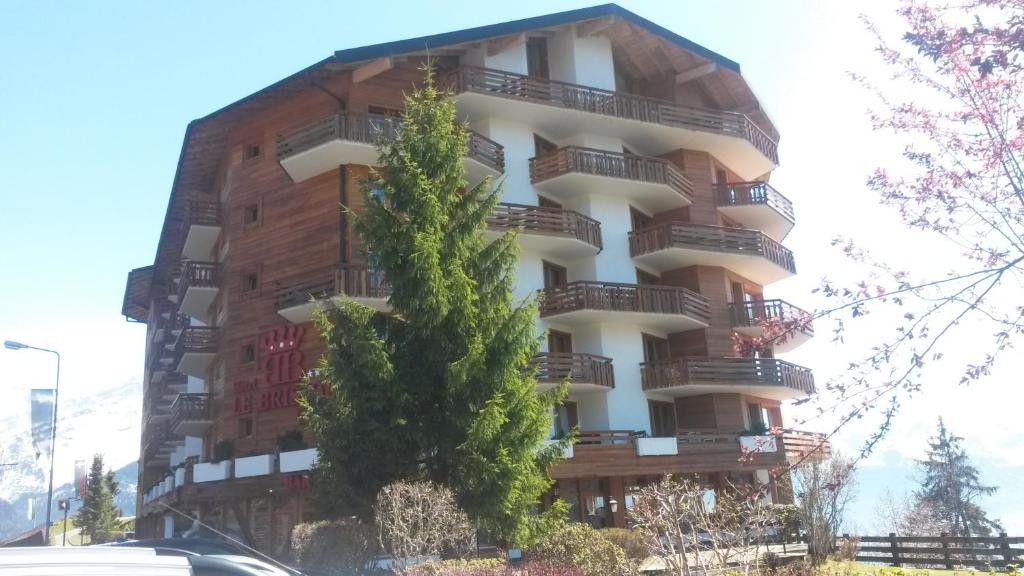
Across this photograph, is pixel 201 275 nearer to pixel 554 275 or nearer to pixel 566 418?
pixel 554 275

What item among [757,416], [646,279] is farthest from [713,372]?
[646,279]

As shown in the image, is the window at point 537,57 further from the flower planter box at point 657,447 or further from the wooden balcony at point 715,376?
the flower planter box at point 657,447

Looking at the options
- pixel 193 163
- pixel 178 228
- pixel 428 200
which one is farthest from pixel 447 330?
pixel 178 228

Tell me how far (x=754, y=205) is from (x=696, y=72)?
644 cm

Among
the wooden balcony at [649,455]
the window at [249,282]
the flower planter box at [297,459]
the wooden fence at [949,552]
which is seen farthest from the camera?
the window at [249,282]

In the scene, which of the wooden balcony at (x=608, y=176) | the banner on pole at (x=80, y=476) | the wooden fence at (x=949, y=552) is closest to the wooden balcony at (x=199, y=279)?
the wooden balcony at (x=608, y=176)

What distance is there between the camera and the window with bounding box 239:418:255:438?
28719 mm

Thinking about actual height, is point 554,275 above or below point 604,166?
below

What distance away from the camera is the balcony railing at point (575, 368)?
28078 millimetres

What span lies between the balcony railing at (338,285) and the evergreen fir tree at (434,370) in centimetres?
614

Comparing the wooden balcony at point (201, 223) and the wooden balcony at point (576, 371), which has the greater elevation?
the wooden balcony at point (201, 223)

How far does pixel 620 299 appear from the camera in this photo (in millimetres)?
30625

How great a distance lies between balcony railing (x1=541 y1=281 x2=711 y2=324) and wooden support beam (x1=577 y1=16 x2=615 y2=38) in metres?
10.9

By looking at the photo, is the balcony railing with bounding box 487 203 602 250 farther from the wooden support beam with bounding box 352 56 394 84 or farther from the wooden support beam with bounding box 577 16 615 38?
the wooden support beam with bounding box 577 16 615 38
